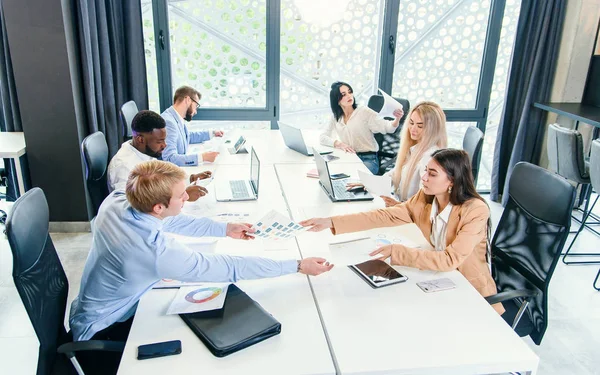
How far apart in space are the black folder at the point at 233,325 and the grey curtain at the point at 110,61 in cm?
262

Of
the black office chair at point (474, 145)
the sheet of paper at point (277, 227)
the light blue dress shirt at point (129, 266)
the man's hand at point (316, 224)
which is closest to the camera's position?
the light blue dress shirt at point (129, 266)

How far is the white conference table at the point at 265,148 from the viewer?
341 cm

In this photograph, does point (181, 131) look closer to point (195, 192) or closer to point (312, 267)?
point (195, 192)

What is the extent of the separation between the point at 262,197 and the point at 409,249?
1043 mm

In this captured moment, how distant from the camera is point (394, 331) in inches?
59.9

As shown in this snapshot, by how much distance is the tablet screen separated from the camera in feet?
5.93

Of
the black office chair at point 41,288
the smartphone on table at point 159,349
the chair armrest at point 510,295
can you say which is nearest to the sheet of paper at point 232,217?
the black office chair at point 41,288

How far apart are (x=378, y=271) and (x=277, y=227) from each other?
458mm

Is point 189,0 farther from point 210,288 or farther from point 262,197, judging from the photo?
point 210,288

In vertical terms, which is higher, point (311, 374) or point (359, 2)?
point (359, 2)

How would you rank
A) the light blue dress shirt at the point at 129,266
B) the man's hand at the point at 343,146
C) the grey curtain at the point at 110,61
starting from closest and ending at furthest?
the light blue dress shirt at the point at 129,266, the grey curtain at the point at 110,61, the man's hand at the point at 343,146

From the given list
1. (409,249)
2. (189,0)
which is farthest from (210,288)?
(189,0)

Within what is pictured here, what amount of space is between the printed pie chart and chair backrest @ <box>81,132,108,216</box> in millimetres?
1125

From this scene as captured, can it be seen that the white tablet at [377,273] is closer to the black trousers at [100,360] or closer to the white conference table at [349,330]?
the white conference table at [349,330]
